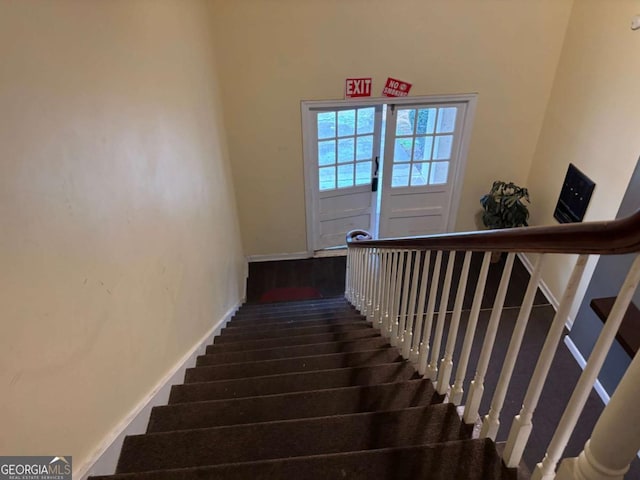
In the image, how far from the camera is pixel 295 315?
11.9 feet

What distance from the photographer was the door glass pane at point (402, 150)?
4.65 metres

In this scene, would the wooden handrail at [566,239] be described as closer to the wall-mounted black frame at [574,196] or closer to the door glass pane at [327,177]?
the wall-mounted black frame at [574,196]

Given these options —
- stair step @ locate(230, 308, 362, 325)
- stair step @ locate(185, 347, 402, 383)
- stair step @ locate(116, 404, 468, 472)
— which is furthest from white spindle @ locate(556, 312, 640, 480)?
stair step @ locate(230, 308, 362, 325)

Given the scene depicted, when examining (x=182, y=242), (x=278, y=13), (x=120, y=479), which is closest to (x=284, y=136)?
(x=278, y=13)

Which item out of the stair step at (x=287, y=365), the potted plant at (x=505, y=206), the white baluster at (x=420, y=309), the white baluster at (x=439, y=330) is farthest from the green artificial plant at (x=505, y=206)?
the white baluster at (x=439, y=330)

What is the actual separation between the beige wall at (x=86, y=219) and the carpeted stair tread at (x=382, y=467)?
0.35 m

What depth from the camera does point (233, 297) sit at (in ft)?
13.5

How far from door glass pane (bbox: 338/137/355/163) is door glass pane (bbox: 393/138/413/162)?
48 centimetres

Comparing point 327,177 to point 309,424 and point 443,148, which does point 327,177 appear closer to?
point 443,148

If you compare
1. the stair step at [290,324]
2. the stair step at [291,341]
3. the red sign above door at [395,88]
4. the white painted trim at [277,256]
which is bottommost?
the white painted trim at [277,256]

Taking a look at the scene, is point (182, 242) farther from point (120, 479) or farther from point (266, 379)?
point (120, 479)

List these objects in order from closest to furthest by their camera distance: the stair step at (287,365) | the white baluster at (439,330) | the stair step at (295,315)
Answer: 1. the white baluster at (439,330)
2. the stair step at (287,365)
3. the stair step at (295,315)

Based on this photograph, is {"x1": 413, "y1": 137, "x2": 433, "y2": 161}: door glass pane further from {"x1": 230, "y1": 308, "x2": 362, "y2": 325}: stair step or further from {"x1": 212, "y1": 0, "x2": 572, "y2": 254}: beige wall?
{"x1": 230, "y1": 308, "x2": 362, "y2": 325}: stair step

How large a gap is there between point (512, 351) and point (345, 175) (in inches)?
153
